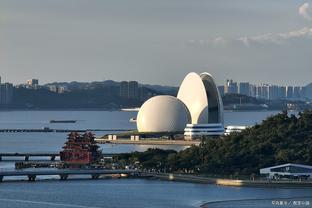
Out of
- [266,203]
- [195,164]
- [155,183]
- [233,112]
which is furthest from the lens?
[233,112]

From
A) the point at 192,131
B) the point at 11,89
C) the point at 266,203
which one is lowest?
the point at 266,203

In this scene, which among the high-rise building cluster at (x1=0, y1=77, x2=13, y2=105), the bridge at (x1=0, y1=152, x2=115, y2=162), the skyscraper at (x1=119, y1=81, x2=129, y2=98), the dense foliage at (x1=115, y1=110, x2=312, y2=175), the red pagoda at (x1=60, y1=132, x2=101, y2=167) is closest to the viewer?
the dense foliage at (x1=115, y1=110, x2=312, y2=175)

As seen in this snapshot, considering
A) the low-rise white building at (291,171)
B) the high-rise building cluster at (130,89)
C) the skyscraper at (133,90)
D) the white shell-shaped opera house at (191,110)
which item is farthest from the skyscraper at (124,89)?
the low-rise white building at (291,171)

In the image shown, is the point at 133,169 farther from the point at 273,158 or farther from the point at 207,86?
the point at 207,86

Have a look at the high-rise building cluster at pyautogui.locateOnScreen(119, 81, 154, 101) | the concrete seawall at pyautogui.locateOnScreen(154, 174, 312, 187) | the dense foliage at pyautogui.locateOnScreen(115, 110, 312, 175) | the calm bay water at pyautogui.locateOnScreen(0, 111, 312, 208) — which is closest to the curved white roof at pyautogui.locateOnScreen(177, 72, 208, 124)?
the dense foliage at pyautogui.locateOnScreen(115, 110, 312, 175)

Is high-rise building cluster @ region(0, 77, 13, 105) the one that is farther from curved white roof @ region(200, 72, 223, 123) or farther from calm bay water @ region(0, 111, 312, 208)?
calm bay water @ region(0, 111, 312, 208)

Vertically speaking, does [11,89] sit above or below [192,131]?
above

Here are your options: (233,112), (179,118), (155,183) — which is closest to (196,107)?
(179,118)
